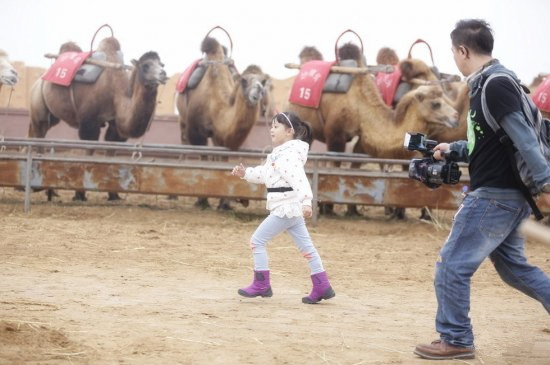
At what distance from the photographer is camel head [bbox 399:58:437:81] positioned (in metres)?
14.7

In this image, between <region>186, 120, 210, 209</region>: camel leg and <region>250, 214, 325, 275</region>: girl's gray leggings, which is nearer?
<region>250, 214, 325, 275</region>: girl's gray leggings

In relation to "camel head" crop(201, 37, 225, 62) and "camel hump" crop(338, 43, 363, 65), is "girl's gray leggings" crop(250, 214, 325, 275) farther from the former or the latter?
"camel head" crop(201, 37, 225, 62)

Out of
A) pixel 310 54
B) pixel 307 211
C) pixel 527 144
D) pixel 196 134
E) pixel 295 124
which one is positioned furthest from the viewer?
pixel 310 54

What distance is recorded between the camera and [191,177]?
12.9 m

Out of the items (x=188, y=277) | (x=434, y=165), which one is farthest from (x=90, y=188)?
(x=434, y=165)

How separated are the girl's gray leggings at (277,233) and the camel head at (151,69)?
331 inches

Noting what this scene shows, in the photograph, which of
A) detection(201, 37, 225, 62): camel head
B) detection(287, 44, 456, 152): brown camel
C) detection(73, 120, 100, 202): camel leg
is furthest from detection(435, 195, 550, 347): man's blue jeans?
detection(73, 120, 100, 202): camel leg

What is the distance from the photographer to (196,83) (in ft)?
50.3

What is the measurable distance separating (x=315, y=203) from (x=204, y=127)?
350 cm

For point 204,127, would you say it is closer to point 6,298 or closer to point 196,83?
point 196,83

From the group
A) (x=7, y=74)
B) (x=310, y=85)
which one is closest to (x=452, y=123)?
Result: (x=310, y=85)

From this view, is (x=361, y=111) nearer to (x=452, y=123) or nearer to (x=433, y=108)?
(x=433, y=108)

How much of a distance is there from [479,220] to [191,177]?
820 centimetres

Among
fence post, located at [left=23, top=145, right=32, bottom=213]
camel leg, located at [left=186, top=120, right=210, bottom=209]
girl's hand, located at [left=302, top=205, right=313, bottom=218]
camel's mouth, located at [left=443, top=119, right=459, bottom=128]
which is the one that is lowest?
fence post, located at [left=23, top=145, right=32, bottom=213]
